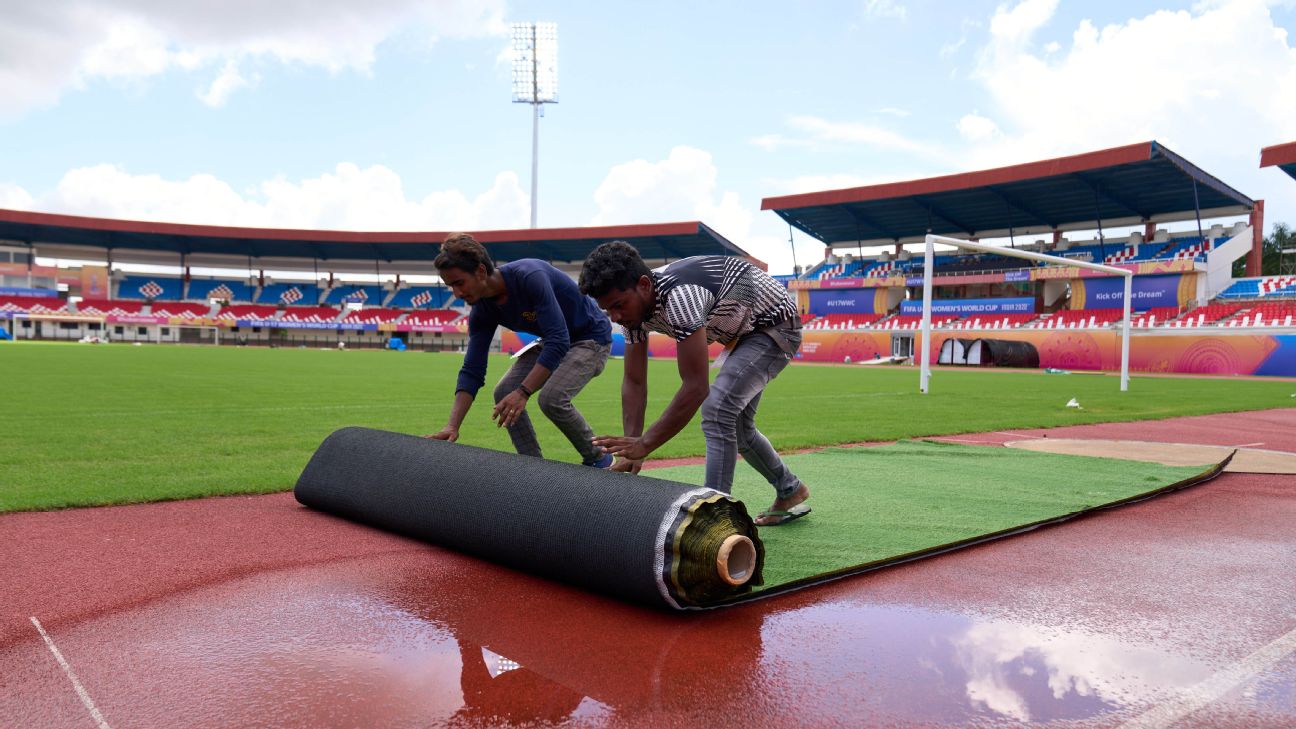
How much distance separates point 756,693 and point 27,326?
79.2 metres

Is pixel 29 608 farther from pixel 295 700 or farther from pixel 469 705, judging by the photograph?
pixel 469 705

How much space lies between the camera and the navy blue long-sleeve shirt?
4645 mm

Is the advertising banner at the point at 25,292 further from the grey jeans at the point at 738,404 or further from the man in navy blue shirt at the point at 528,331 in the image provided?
the grey jeans at the point at 738,404

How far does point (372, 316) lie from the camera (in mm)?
70438

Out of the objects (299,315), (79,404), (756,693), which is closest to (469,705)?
(756,693)

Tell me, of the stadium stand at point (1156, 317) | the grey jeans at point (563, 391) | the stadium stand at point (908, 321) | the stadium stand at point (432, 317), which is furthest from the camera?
the stadium stand at point (432, 317)

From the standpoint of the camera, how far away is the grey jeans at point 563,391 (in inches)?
196

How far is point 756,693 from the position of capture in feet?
8.11

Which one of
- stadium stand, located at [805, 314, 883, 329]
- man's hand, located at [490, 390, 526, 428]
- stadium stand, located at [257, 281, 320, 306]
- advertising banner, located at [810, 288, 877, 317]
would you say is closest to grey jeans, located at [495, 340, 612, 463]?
man's hand, located at [490, 390, 526, 428]

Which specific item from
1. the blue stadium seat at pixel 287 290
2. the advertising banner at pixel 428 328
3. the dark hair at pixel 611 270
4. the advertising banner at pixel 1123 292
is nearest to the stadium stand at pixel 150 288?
the blue stadium seat at pixel 287 290

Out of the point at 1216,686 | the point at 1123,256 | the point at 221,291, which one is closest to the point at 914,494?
the point at 1216,686

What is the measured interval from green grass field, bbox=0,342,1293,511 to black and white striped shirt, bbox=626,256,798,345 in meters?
3.46

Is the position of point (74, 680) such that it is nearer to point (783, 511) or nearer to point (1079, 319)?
point (783, 511)

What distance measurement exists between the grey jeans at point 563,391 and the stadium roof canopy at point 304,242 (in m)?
51.7
